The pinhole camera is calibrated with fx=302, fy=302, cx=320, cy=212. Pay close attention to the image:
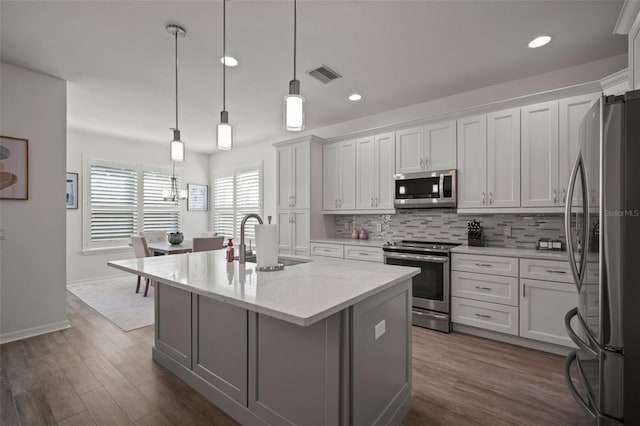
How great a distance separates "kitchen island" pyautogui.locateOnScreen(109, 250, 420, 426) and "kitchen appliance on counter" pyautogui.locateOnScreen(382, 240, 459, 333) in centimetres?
150

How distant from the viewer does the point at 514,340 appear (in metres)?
3.07

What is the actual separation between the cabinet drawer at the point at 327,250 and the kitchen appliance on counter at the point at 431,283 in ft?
2.84

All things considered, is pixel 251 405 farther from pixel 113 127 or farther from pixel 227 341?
pixel 113 127

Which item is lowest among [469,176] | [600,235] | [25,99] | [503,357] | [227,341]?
[503,357]

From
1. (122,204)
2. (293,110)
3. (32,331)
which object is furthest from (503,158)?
(122,204)

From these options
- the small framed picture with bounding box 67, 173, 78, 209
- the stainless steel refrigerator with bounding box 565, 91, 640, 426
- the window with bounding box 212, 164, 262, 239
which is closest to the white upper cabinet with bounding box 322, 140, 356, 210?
the window with bounding box 212, 164, 262, 239

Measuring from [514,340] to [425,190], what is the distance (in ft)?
6.13

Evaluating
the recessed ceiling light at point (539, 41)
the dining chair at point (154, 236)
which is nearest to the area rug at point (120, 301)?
the dining chair at point (154, 236)

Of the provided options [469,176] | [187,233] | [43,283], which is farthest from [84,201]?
[469,176]

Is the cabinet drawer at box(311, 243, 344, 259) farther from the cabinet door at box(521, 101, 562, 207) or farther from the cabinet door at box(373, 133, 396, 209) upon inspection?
the cabinet door at box(521, 101, 562, 207)

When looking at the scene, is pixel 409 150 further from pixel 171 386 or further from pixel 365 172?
pixel 171 386

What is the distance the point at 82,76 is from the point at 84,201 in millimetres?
3144

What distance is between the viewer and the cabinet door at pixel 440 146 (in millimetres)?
3645

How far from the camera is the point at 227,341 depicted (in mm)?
1998
